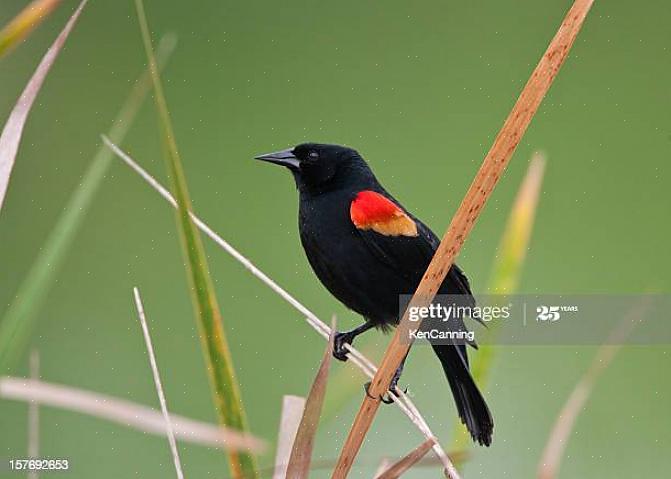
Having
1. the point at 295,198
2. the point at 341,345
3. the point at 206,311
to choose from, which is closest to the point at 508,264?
the point at 206,311

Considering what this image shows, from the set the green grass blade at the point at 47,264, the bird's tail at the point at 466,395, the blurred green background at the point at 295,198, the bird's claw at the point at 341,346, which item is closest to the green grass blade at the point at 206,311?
the green grass blade at the point at 47,264

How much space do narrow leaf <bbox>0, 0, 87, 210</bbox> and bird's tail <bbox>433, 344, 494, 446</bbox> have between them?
0.58 meters

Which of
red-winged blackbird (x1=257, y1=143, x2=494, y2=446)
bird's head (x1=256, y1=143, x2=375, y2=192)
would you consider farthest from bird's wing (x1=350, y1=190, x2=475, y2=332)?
bird's head (x1=256, y1=143, x2=375, y2=192)

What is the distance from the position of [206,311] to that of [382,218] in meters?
0.63

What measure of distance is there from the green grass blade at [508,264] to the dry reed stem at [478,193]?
0.25 ft

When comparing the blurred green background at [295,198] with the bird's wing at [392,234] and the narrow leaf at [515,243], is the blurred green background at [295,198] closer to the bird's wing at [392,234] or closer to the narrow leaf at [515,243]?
the bird's wing at [392,234]

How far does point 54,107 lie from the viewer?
3.62 meters

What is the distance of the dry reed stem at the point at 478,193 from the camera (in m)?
0.87

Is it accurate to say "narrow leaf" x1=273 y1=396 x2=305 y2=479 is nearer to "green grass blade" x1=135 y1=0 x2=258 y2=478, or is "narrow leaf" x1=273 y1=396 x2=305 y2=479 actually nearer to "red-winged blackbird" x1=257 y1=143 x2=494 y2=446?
"green grass blade" x1=135 y1=0 x2=258 y2=478

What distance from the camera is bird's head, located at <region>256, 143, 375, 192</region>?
1.59m

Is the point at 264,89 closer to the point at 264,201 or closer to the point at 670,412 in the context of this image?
the point at 264,201

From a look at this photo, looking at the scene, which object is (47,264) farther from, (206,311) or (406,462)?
(406,462)

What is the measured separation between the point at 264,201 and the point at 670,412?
4.55 ft

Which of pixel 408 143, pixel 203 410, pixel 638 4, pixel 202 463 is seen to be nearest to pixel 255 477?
pixel 202 463
